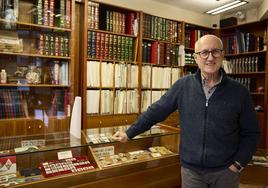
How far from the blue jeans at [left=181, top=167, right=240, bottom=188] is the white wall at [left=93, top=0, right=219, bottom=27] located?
2534 mm

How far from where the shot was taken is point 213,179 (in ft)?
4.48

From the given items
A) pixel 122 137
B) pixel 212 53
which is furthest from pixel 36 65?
pixel 212 53

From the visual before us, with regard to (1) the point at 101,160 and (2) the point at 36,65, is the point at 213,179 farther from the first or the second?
(2) the point at 36,65

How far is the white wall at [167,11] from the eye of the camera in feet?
11.6

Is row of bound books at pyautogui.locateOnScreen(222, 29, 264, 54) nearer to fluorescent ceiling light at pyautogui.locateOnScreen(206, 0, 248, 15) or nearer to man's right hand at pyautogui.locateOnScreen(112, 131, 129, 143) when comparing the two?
fluorescent ceiling light at pyautogui.locateOnScreen(206, 0, 248, 15)

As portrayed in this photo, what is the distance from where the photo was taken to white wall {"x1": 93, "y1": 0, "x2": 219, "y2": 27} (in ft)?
11.6

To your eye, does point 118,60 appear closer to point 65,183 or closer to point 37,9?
point 37,9

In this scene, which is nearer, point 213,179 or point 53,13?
point 213,179

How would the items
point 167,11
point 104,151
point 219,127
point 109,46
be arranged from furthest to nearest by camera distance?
point 167,11 < point 109,46 < point 104,151 < point 219,127

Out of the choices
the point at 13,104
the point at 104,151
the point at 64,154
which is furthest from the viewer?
the point at 13,104

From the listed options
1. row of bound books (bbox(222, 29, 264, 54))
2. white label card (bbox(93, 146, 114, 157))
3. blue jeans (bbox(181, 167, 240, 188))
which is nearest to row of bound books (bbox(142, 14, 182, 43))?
row of bound books (bbox(222, 29, 264, 54))

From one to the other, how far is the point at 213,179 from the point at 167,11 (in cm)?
311

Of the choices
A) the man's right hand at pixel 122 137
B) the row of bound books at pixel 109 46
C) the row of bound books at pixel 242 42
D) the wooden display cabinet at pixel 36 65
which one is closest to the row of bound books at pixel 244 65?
the row of bound books at pixel 242 42

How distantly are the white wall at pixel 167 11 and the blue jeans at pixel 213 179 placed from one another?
2534 millimetres
